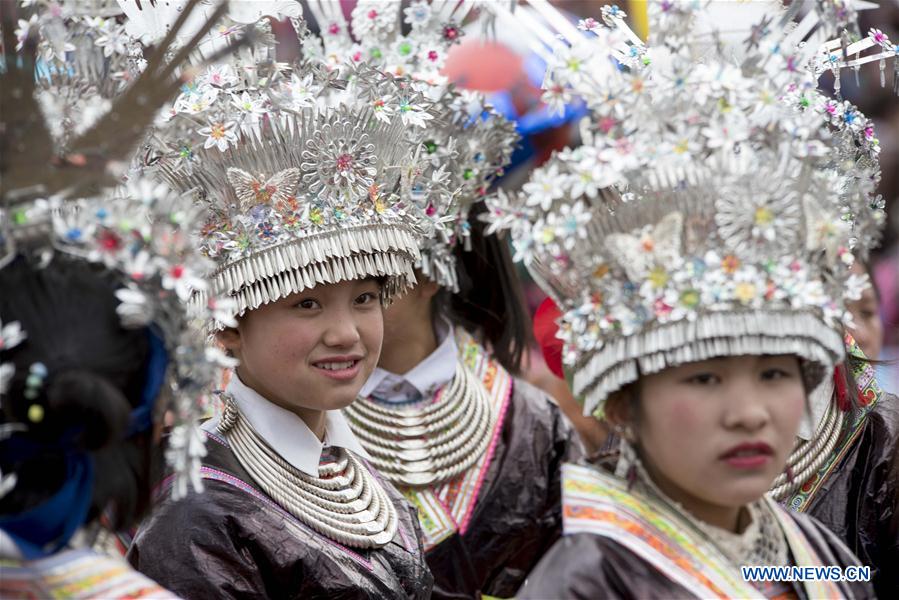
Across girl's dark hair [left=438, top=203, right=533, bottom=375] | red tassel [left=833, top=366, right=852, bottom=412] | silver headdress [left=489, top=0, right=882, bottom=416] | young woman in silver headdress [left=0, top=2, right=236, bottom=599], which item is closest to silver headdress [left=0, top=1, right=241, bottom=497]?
young woman in silver headdress [left=0, top=2, right=236, bottom=599]

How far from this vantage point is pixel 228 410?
135 inches

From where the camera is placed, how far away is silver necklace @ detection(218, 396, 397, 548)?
3307mm

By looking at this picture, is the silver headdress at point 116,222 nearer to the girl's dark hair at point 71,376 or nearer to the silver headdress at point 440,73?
the girl's dark hair at point 71,376

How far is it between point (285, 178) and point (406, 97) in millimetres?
565

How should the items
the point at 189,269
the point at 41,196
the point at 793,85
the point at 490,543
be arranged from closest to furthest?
the point at 41,196 < the point at 189,269 < the point at 793,85 < the point at 490,543

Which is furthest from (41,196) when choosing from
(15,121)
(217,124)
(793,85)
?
(793,85)

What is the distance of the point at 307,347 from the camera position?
3381 millimetres

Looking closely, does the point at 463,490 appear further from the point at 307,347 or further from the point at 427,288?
the point at 307,347

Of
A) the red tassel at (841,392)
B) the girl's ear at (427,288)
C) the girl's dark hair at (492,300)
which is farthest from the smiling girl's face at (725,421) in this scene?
the girl's dark hair at (492,300)

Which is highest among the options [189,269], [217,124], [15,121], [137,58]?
[137,58]

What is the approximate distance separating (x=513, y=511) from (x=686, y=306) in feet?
7.42

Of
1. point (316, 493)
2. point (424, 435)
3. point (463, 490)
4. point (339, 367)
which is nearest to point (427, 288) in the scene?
point (424, 435)

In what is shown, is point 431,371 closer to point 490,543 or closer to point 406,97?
point 490,543

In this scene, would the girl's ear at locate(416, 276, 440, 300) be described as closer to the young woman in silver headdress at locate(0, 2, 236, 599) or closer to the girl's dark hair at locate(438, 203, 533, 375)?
the girl's dark hair at locate(438, 203, 533, 375)
